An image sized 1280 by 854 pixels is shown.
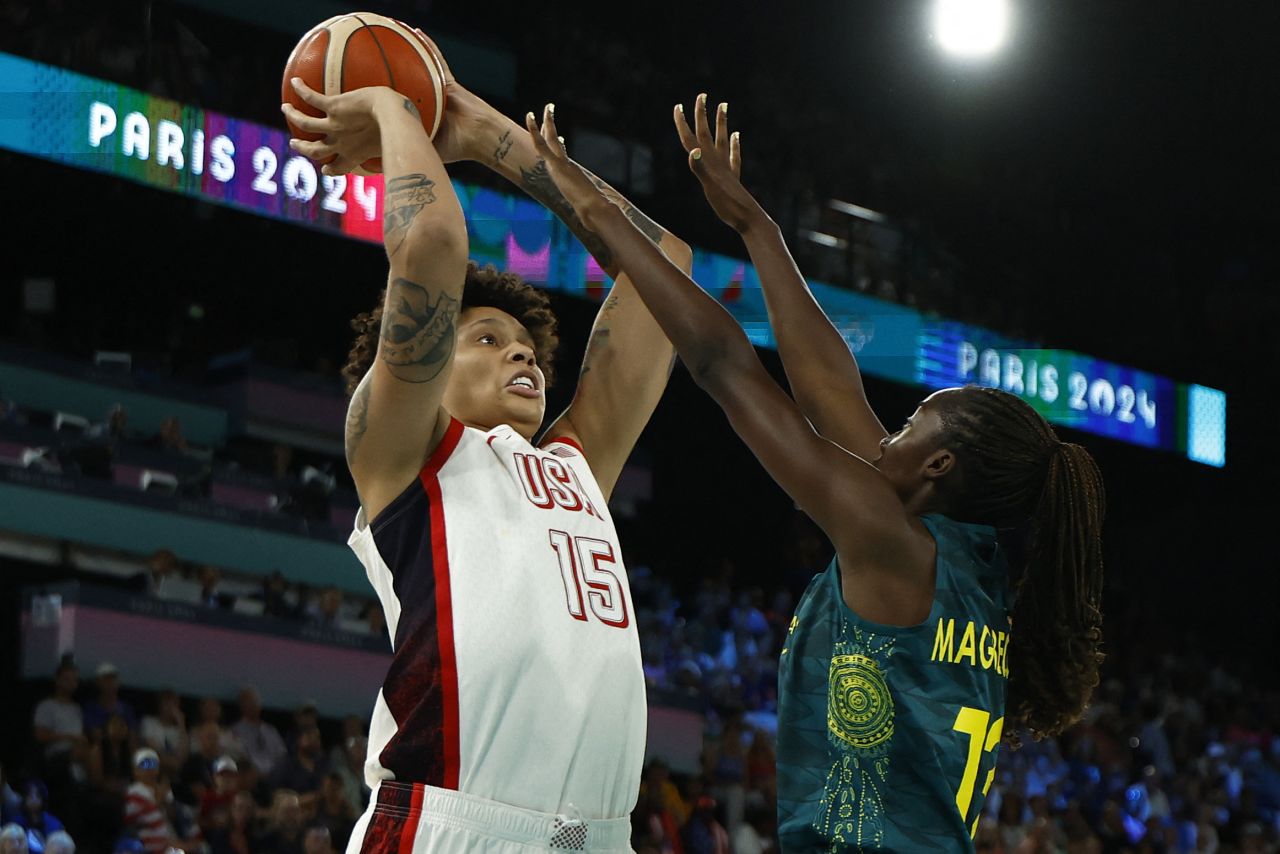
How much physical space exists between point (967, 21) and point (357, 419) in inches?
515

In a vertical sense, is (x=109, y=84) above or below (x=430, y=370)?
above

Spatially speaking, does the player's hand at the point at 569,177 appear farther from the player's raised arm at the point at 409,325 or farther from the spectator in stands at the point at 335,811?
the spectator in stands at the point at 335,811

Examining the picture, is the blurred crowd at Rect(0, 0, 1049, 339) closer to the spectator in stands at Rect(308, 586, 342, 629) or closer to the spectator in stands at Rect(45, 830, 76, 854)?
the spectator in stands at Rect(308, 586, 342, 629)

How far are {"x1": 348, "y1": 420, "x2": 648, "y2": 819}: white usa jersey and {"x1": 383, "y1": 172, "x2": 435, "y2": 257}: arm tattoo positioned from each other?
363 millimetres

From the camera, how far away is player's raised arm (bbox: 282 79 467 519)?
2.68 metres

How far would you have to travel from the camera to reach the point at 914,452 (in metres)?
2.58

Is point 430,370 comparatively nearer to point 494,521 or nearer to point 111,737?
point 494,521

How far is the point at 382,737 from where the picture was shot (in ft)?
8.91

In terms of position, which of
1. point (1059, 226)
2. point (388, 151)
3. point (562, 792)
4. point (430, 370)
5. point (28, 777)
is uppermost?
point (1059, 226)

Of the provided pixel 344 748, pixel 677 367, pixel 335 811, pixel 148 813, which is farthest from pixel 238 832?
pixel 677 367

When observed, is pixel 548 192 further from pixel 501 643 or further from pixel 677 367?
pixel 677 367

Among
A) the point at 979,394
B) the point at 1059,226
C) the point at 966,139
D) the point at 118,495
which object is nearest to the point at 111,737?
the point at 118,495

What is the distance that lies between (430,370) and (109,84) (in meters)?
11.0

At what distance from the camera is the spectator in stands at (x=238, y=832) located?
24.9ft
